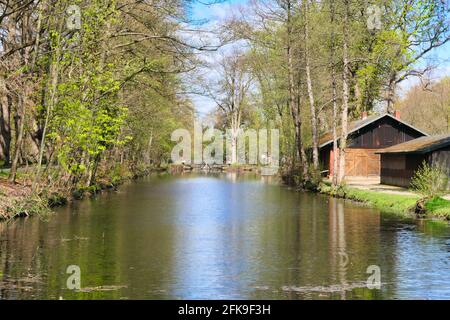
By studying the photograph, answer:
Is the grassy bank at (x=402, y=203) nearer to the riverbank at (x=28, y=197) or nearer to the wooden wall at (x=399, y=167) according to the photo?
Result: the wooden wall at (x=399, y=167)

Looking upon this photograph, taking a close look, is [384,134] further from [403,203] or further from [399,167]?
[403,203]

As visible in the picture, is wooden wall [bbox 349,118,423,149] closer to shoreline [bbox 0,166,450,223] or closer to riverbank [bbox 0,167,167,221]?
shoreline [bbox 0,166,450,223]

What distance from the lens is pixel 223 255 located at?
17.1 meters

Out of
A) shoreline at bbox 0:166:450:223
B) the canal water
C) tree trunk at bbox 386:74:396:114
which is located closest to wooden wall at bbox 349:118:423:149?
tree trunk at bbox 386:74:396:114

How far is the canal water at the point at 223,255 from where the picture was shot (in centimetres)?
1287

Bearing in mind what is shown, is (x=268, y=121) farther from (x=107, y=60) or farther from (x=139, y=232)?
(x=139, y=232)

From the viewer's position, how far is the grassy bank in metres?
26.2

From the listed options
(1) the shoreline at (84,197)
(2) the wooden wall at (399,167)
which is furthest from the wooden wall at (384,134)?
(1) the shoreline at (84,197)

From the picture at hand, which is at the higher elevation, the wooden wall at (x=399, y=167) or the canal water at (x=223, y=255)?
the wooden wall at (x=399, y=167)

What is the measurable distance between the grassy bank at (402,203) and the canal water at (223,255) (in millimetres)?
1349

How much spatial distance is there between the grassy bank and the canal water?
4.43 feet

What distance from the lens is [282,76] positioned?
5822 cm

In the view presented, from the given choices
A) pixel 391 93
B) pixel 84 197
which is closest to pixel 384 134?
pixel 391 93

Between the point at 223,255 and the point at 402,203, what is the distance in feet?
49.0
